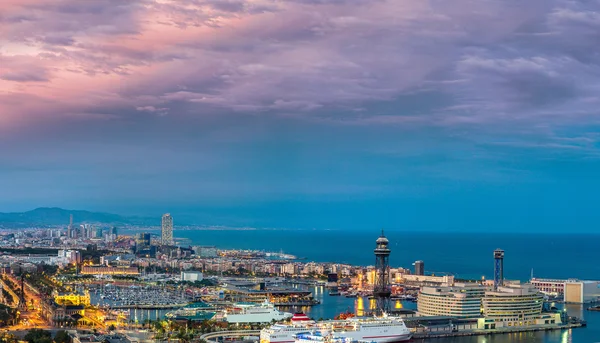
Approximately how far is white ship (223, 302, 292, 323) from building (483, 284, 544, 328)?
7323mm

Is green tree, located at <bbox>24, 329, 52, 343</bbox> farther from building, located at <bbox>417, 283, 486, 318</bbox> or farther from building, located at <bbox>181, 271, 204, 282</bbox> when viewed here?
building, located at <bbox>181, 271, 204, 282</bbox>

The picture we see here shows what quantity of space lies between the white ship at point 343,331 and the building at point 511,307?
482cm

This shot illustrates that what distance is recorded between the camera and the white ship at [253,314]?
30.2 meters

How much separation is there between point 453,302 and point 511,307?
6.99 feet

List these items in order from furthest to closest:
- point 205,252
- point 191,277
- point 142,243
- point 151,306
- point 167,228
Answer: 1. point 167,228
2. point 142,243
3. point 205,252
4. point 191,277
5. point 151,306

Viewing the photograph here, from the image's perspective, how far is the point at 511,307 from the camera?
3050 cm

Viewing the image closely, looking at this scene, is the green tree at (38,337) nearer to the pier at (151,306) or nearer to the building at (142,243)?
the pier at (151,306)

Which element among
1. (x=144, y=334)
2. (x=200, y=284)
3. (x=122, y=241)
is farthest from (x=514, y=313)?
(x=122, y=241)

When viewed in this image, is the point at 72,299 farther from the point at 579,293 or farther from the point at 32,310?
the point at 579,293

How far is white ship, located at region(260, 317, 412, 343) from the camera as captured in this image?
78.4ft

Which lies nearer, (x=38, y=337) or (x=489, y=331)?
(x=38, y=337)

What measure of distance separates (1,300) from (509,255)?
2198 inches

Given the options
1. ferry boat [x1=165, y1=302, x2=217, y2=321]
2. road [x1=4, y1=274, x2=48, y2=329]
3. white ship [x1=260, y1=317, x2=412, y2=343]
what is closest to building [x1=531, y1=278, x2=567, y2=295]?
white ship [x1=260, y1=317, x2=412, y2=343]

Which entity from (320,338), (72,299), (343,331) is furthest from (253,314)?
(72,299)
